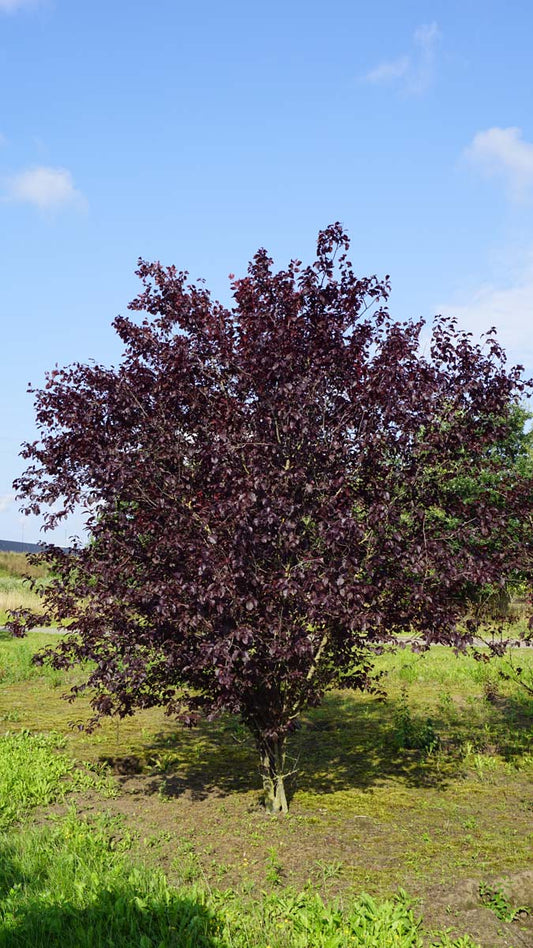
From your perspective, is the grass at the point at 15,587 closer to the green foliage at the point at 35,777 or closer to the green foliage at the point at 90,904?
the green foliage at the point at 35,777

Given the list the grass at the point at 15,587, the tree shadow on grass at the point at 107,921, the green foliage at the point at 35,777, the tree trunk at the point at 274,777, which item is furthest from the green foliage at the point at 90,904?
the grass at the point at 15,587

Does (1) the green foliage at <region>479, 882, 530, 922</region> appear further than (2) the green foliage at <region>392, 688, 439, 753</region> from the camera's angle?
No

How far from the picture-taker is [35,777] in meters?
8.00

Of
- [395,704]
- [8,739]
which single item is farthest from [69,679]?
[395,704]

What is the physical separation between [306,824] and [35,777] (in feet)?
10.2

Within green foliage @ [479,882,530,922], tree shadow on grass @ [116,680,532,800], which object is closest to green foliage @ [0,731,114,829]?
tree shadow on grass @ [116,680,532,800]

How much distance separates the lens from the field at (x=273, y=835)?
4.67m

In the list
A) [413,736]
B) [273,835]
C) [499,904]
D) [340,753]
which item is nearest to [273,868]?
[273,835]

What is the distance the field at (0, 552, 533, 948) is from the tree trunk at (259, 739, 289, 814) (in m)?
0.15

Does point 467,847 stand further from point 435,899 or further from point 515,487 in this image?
point 515,487

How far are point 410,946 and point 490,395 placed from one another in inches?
176

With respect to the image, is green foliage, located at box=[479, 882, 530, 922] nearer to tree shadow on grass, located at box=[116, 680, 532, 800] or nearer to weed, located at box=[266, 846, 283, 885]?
weed, located at box=[266, 846, 283, 885]

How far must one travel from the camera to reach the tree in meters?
5.96

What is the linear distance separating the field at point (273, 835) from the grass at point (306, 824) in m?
0.02
